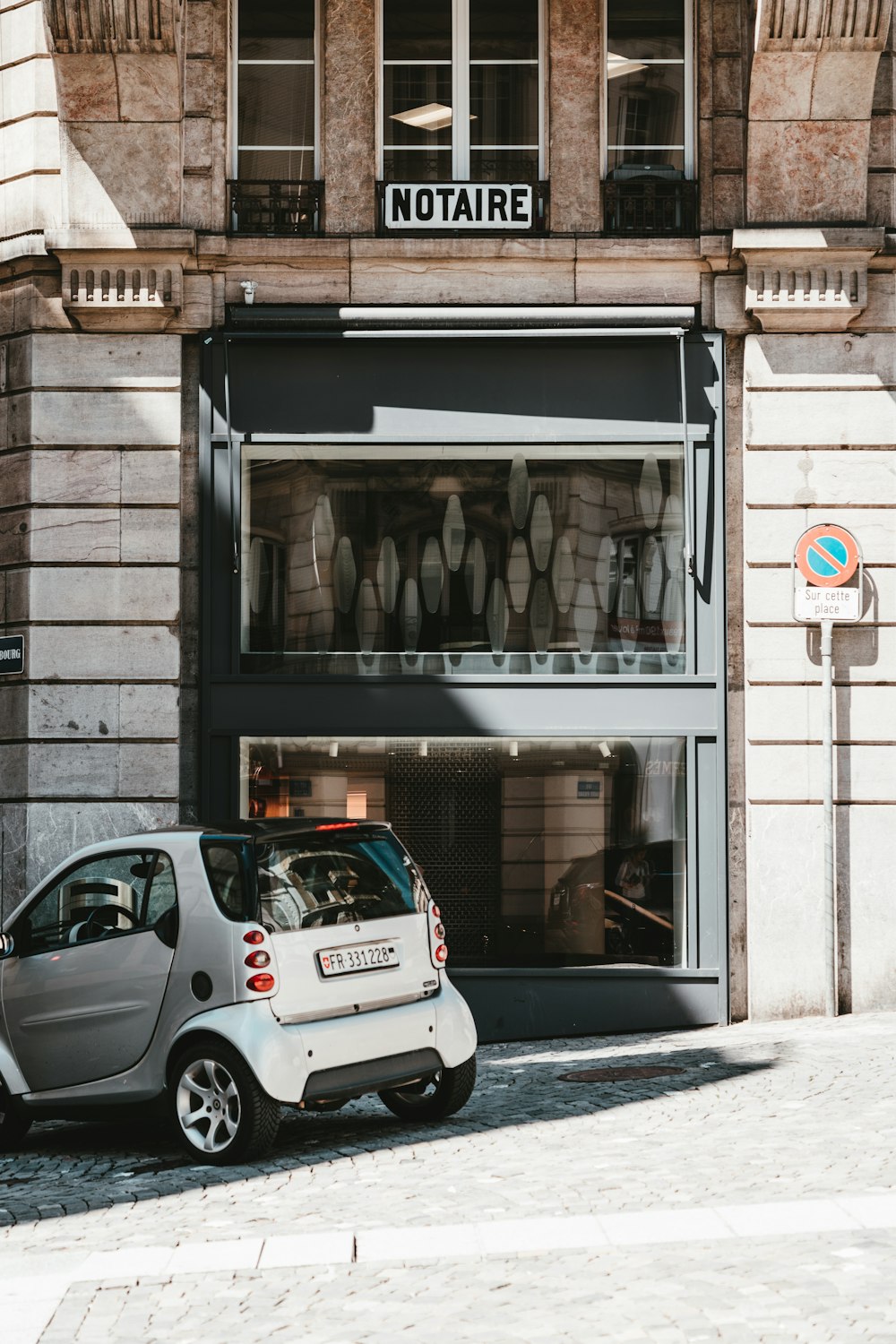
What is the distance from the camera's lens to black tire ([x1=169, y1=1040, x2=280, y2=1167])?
6973mm

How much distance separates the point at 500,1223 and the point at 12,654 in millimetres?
6977

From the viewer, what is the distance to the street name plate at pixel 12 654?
11508 millimetres

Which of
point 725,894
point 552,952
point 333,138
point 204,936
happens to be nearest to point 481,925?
point 552,952

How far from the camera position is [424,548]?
38.8 feet

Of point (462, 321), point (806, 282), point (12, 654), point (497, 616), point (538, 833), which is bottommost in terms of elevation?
point (538, 833)

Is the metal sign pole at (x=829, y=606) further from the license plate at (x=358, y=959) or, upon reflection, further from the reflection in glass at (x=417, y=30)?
the license plate at (x=358, y=959)

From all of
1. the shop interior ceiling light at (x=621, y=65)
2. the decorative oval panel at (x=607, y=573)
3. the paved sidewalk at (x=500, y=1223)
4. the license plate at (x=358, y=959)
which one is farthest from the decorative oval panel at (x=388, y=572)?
the license plate at (x=358, y=959)

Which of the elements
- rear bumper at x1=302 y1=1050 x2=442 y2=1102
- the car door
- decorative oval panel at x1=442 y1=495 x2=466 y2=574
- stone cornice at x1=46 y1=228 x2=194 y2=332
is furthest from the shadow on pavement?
stone cornice at x1=46 y1=228 x2=194 y2=332

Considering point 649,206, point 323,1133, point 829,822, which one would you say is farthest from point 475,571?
point 323,1133

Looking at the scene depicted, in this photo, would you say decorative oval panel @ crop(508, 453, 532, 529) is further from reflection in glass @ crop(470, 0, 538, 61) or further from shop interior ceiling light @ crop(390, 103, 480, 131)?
reflection in glass @ crop(470, 0, 538, 61)

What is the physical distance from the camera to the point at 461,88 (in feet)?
38.9

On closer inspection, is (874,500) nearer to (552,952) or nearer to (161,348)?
(552,952)

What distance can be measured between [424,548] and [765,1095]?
5085 millimetres

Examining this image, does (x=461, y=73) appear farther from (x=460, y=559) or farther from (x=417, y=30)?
(x=460, y=559)
